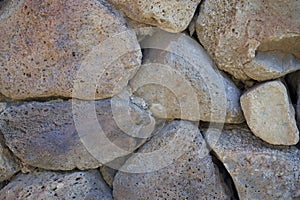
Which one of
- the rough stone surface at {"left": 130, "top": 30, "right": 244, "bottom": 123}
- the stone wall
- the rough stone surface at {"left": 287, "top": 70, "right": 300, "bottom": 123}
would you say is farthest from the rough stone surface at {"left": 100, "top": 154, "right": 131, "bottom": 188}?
the rough stone surface at {"left": 287, "top": 70, "right": 300, "bottom": 123}

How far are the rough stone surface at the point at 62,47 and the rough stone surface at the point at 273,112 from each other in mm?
330

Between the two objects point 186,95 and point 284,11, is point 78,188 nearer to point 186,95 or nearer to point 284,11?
point 186,95

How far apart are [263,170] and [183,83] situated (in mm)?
316

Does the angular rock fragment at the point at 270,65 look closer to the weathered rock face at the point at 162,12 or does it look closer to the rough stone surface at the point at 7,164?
the weathered rock face at the point at 162,12

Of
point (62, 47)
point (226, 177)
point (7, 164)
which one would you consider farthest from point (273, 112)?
point (7, 164)

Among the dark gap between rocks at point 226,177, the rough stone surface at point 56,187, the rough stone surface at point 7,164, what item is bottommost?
the dark gap between rocks at point 226,177

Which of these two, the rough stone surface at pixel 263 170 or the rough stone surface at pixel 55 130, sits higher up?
the rough stone surface at pixel 55 130

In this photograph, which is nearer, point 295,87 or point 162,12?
point 162,12

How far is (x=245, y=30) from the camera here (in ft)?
3.22

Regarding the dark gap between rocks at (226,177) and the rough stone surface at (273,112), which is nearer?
the rough stone surface at (273,112)

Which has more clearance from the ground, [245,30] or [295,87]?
[245,30]

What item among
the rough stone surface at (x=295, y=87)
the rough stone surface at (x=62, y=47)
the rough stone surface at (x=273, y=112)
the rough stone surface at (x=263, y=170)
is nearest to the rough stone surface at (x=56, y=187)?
the rough stone surface at (x=62, y=47)

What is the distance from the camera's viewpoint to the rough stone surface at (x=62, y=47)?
984mm

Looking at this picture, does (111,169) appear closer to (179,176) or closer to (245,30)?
(179,176)
